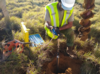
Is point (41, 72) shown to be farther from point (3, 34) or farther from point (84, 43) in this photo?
point (3, 34)

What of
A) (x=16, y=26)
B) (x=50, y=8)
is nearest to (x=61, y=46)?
(x=50, y=8)

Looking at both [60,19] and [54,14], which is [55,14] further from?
[60,19]

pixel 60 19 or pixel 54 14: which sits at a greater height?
pixel 54 14

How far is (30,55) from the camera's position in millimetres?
1876

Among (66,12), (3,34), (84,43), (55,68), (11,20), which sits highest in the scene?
(66,12)

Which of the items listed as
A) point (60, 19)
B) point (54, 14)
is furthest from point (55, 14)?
point (60, 19)

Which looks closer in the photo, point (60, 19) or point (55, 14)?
point (55, 14)

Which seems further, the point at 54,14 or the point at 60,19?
the point at 60,19

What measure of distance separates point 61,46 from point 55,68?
1.85 feet

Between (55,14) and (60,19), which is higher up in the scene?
(55,14)

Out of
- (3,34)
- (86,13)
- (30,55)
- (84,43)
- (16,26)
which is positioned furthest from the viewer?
(16,26)

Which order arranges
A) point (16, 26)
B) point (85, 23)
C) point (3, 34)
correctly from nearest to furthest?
point (85, 23) < point (3, 34) < point (16, 26)

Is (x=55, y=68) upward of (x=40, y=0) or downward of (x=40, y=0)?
downward

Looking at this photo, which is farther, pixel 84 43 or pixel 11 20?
pixel 11 20
